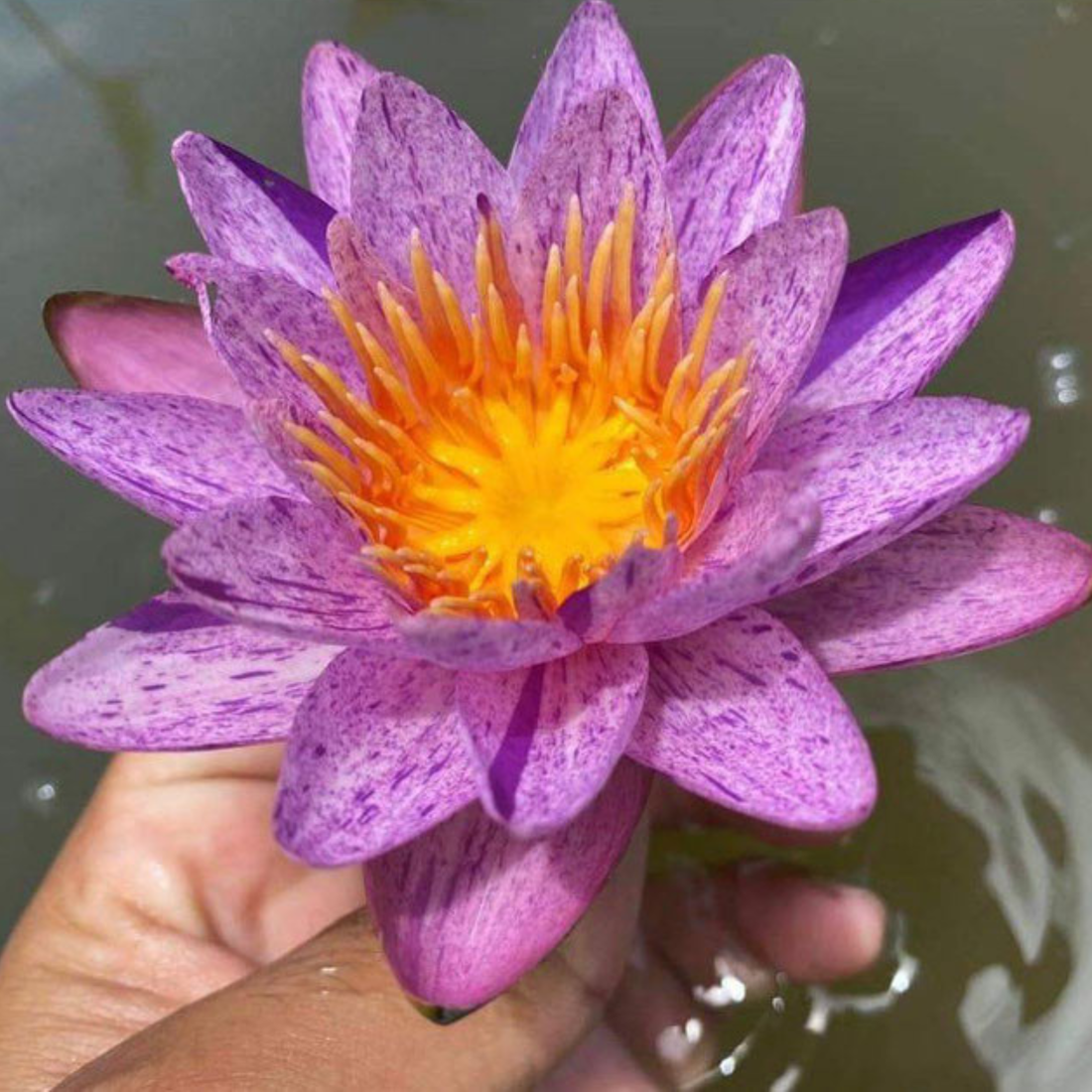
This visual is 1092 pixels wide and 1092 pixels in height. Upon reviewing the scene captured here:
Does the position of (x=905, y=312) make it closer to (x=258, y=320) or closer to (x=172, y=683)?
(x=258, y=320)

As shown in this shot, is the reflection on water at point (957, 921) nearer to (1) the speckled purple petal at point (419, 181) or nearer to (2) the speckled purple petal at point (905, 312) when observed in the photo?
(2) the speckled purple petal at point (905, 312)

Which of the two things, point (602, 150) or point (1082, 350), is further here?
point (1082, 350)

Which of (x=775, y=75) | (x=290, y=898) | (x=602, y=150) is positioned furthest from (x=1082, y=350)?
(x=290, y=898)

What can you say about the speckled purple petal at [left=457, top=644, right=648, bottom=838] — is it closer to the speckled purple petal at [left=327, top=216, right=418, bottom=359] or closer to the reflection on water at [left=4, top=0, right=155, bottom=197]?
the speckled purple petal at [left=327, top=216, right=418, bottom=359]

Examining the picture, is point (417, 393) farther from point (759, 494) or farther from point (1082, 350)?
point (1082, 350)

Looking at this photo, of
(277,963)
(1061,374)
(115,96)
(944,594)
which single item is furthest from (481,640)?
(115,96)

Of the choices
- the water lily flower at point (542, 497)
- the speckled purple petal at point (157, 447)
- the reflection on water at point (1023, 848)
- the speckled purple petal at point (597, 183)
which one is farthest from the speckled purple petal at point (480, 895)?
the reflection on water at point (1023, 848)

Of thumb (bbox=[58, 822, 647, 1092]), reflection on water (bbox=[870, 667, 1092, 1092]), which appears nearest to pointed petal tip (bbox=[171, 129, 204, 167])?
thumb (bbox=[58, 822, 647, 1092])

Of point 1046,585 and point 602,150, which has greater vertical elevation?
point 602,150
